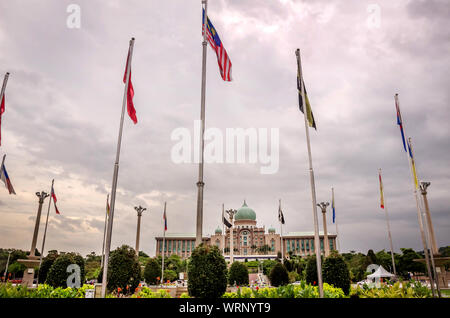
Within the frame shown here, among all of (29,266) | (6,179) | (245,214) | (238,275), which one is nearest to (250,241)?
(245,214)

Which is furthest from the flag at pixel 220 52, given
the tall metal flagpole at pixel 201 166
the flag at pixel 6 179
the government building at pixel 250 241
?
the government building at pixel 250 241

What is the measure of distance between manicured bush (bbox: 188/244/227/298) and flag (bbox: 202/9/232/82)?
8.16 meters

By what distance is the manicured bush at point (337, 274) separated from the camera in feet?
54.4

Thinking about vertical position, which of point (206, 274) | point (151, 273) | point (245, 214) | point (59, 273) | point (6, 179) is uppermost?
point (245, 214)

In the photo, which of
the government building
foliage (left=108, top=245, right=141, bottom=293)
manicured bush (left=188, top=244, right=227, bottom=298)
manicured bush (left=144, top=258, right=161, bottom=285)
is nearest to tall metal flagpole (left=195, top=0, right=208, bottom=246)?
manicured bush (left=188, top=244, right=227, bottom=298)

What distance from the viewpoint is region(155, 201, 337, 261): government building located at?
337 feet

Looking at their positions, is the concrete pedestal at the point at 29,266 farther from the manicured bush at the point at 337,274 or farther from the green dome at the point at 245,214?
the green dome at the point at 245,214

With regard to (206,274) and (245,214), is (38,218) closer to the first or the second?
(206,274)

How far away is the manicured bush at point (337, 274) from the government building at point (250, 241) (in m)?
81.8

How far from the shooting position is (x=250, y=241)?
346ft

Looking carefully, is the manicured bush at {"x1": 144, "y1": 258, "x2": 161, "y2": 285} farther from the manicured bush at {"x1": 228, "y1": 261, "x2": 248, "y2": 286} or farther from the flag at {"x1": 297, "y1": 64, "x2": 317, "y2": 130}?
the flag at {"x1": 297, "y1": 64, "x2": 317, "y2": 130}

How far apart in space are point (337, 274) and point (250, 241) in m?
91.6
